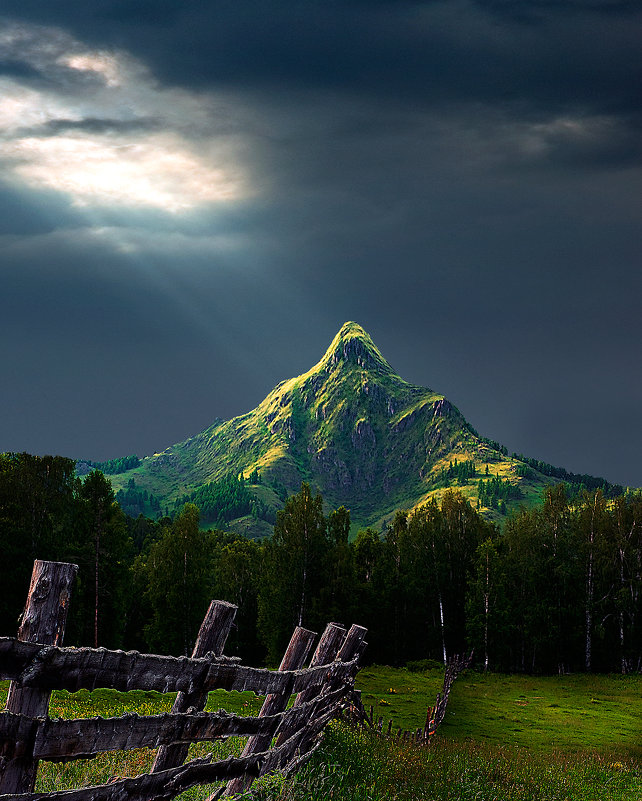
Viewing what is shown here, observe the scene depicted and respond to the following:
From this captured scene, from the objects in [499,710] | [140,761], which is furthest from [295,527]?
[140,761]

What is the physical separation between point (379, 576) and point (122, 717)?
6229 centimetres

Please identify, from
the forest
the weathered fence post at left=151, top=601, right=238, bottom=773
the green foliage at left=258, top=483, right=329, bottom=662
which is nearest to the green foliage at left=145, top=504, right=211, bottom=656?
the forest

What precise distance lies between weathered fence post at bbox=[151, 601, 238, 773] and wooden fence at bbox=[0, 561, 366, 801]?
1cm

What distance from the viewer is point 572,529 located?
216ft

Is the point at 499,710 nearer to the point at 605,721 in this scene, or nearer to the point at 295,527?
the point at 605,721

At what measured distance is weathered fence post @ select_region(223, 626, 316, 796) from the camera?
A: 25.4 ft

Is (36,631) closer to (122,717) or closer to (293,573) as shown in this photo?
(122,717)

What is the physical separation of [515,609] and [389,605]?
13.5m

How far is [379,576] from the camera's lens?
64.6m

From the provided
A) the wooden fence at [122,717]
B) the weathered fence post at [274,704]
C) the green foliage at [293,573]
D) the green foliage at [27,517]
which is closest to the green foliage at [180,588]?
the green foliage at [293,573]

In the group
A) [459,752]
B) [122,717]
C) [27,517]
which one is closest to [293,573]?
[27,517]

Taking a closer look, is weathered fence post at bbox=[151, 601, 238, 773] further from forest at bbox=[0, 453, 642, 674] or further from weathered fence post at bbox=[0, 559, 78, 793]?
forest at bbox=[0, 453, 642, 674]

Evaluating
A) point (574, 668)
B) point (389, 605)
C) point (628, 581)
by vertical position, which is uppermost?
point (628, 581)

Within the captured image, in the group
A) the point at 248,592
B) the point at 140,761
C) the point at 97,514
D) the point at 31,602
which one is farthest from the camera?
the point at 248,592
